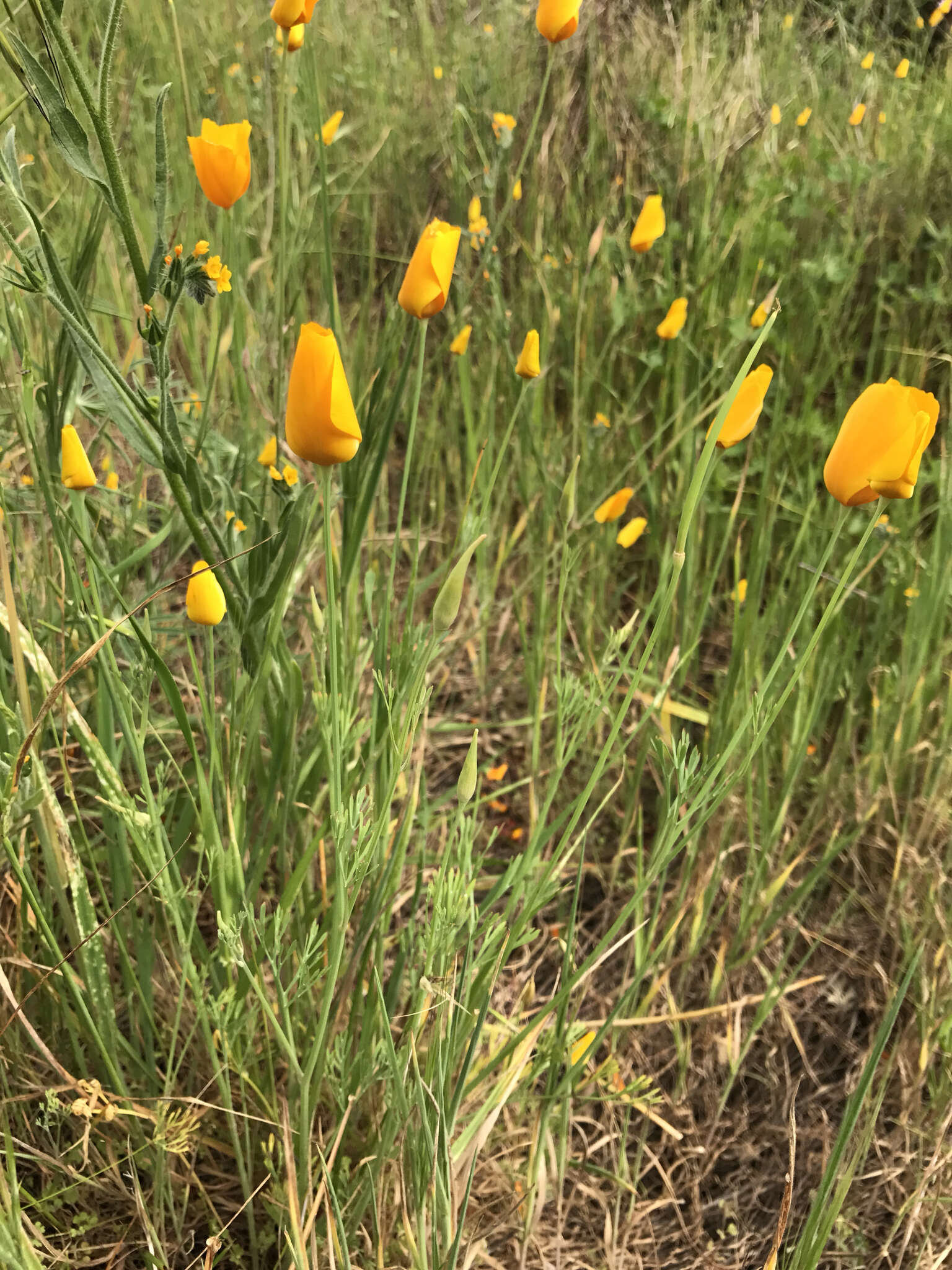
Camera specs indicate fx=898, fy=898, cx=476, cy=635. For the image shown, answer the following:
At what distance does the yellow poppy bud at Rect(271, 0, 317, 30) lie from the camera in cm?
68

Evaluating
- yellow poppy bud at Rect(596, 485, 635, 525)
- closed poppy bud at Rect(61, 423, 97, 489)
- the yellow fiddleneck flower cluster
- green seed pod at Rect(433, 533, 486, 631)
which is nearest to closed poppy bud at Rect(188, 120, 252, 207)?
the yellow fiddleneck flower cluster

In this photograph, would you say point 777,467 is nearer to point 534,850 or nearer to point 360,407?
point 360,407

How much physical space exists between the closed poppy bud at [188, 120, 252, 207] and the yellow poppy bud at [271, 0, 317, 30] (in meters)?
0.09

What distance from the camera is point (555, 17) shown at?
0.87 meters

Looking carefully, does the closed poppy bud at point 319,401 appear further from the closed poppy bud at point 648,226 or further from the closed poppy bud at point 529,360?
the closed poppy bud at point 648,226

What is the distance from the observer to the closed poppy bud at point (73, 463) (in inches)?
26.9

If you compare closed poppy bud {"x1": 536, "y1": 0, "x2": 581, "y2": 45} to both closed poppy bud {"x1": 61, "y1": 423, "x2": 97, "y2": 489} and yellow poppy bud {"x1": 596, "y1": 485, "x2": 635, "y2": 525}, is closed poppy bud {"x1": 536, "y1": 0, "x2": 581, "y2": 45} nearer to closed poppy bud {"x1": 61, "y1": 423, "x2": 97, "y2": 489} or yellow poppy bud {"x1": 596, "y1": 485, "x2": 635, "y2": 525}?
yellow poppy bud {"x1": 596, "y1": 485, "x2": 635, "y2": 525}

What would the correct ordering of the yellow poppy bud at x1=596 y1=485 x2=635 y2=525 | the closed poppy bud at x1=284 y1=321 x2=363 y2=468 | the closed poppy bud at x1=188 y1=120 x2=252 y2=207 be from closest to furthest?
the closed poppy bud at x1=284 y1=321 x2=363 y2=468 → the closed poppy bud at x1=188 y1=120 x2=252 y2=207 → the yellow poppy bud at x1=596 y1=485 x2=635 y2=525

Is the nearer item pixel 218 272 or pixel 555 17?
pixel 218 272

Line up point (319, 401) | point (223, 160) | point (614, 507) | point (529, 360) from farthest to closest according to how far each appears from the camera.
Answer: point (614, 507), point (529, 360), point (223, 160), point (319, 401)

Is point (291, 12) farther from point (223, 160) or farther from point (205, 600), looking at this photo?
point (205, 600)

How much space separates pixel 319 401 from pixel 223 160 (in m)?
0.26

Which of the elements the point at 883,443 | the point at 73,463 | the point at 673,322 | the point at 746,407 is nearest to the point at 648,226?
the point at 673,322

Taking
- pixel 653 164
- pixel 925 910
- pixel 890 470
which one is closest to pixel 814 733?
pixel 925 910
